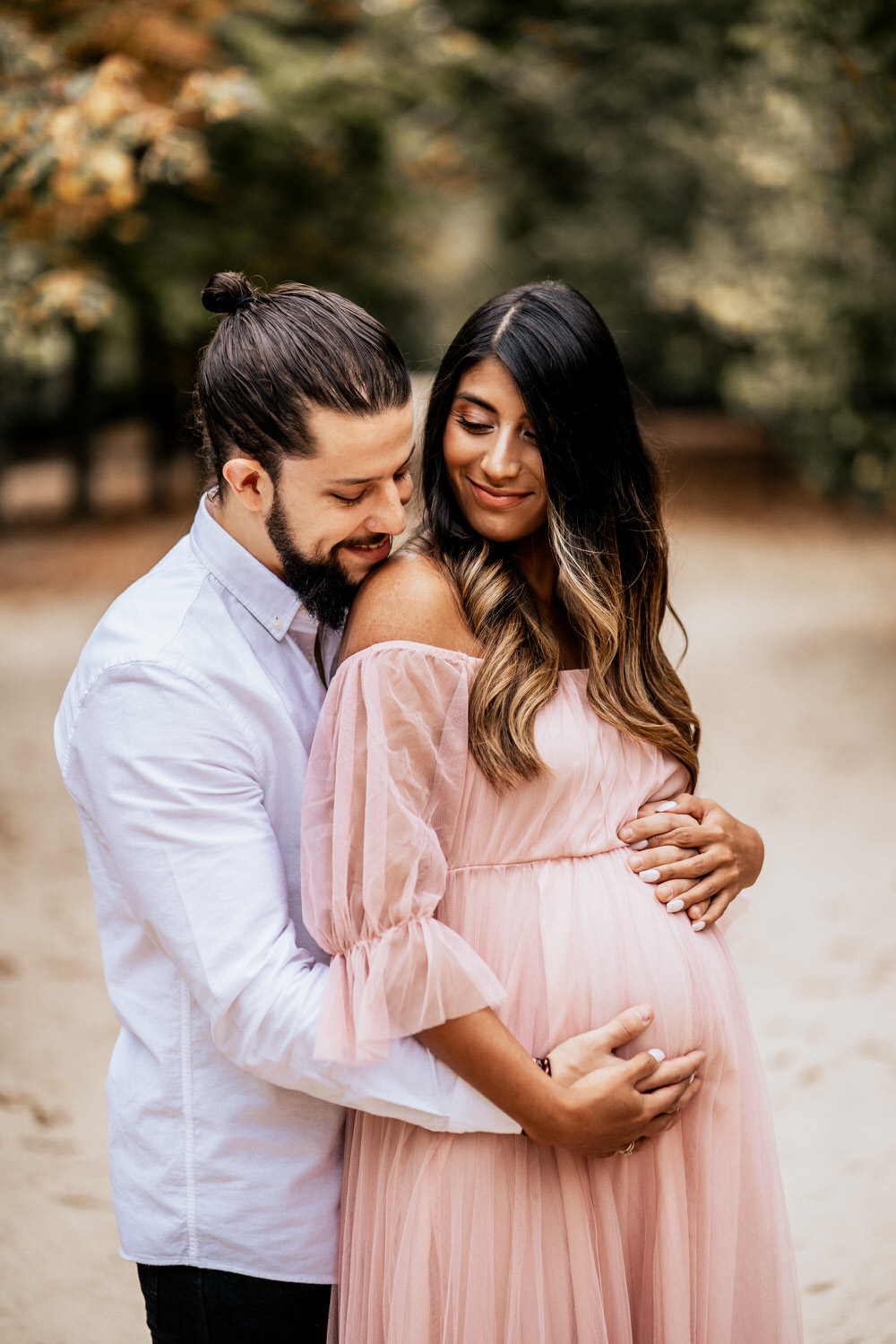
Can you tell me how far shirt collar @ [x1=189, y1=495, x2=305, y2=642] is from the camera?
6.86 ft

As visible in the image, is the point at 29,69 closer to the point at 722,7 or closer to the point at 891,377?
the point at 891,377

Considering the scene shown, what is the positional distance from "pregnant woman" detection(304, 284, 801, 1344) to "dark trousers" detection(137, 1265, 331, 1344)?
0.12 m

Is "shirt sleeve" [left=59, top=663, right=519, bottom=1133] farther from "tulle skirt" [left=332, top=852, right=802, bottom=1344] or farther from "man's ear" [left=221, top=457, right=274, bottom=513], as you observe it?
"man's ear" [left=221, top=457, right=274, bottom=513]

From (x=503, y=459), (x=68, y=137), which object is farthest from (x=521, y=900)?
(x=68, y=137)

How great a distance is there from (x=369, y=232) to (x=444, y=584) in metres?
15.7

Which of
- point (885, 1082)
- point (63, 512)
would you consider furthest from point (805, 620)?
point (63, 512)

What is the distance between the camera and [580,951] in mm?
2127

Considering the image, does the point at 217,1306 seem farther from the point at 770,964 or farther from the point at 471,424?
the point at 770,964

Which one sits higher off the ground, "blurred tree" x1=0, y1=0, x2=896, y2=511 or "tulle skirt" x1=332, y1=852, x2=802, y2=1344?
"blurred tree" x1=0, y1=0, x2=896, y2=511

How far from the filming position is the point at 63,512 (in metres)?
20.3

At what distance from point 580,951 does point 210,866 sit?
2.19 feet

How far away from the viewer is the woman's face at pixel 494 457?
2227mm

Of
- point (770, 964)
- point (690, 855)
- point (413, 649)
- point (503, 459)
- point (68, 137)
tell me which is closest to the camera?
point (413, 649)

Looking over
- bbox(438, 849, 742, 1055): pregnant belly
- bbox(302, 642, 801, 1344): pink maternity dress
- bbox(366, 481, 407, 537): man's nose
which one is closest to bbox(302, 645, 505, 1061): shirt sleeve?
bbox(302, 642, 801, 1344): pink maternity dress
